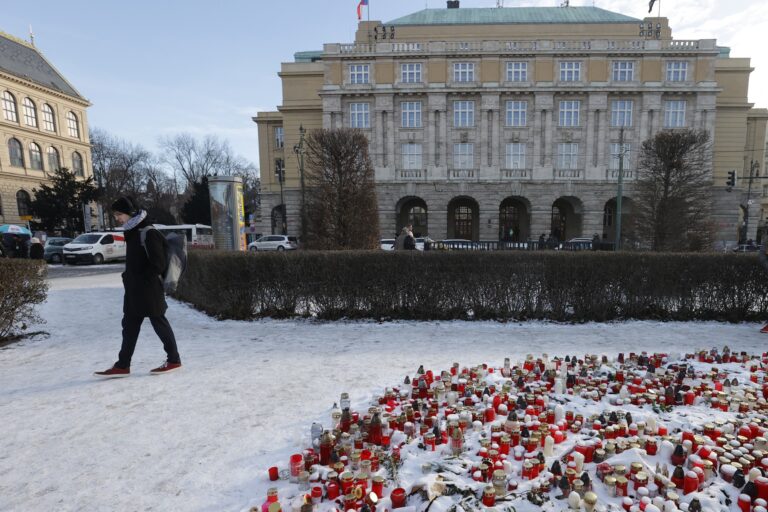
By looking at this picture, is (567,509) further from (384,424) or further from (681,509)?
(384,424)

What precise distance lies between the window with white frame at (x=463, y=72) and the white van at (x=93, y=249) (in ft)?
98.9

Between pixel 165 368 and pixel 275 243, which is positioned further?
pixel 275 243

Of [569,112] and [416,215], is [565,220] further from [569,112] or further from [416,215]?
[416,215]

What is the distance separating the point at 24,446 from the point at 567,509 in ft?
14.3

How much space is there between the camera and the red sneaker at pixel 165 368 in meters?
5.00

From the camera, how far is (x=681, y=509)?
7.88 ft

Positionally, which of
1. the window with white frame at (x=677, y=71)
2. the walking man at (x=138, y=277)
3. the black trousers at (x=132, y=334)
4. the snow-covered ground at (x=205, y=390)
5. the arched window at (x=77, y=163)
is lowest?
the snow-covered ground at (x=205, y=390)

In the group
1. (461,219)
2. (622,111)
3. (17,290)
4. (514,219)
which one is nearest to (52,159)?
(461,219)

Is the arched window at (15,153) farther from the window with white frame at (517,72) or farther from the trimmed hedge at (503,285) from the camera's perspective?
the window with white frame at (517,72)

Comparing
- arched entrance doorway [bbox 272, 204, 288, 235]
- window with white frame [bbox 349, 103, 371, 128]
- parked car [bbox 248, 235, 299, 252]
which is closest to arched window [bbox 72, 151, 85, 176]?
arched entrance doorway [bbox 272, 204, 288, 235]

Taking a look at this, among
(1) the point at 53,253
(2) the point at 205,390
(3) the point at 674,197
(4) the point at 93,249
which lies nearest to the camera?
(2) the point at 205,390

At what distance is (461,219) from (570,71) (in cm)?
1680

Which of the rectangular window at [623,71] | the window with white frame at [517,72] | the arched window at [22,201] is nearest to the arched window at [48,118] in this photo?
the arched window at [22,201]

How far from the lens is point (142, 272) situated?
4762 mm
